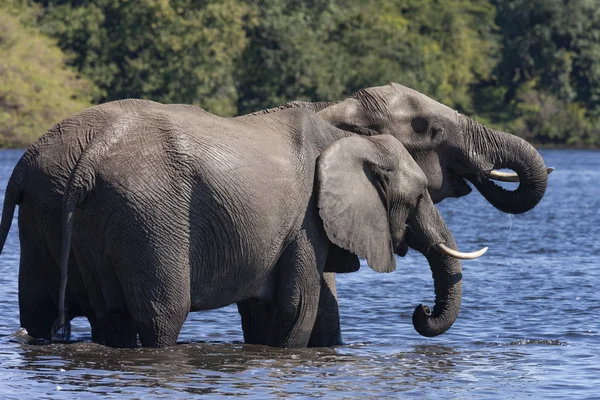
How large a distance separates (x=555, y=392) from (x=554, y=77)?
75358 millimetres

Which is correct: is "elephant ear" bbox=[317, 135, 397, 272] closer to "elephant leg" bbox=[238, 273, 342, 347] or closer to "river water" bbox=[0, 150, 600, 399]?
"elephant leg" bbox=[238, 273, 342, 347]

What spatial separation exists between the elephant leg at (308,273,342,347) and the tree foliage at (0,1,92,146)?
54443 mm

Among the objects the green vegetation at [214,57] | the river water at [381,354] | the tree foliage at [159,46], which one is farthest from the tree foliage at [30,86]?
the river water at [381,354]

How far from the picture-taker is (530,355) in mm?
11930

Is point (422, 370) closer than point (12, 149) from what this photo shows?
Yes

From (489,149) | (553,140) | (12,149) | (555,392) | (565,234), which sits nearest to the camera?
(555,392)

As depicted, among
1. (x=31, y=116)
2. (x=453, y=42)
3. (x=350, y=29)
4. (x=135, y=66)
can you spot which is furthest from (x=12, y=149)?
(x=453, y=42)

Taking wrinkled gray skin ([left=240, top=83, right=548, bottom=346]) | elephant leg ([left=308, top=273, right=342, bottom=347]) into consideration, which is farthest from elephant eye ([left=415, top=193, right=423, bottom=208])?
elephant leg ([left=308, top=273, right=342, bottom=347])

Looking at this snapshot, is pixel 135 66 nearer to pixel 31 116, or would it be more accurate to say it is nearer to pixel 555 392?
pixel 31 116

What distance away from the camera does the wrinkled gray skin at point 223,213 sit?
987 cm

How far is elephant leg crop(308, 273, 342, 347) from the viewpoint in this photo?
1147 cm

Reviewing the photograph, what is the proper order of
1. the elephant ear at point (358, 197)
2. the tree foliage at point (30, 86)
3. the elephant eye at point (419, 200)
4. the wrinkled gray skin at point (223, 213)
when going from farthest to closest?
1. the tree foliage at point (30, 86)
2. the elephant eye at point (419, 200)
3. the elephant ear at point (358, 197)
4. the wrinkled gray skin at point (223, 213)

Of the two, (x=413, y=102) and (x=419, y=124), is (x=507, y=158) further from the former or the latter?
(x=413, y=102)

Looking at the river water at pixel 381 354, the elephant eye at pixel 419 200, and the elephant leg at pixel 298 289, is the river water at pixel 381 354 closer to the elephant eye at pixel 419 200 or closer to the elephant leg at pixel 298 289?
the elephant leg at pixel 298 289
